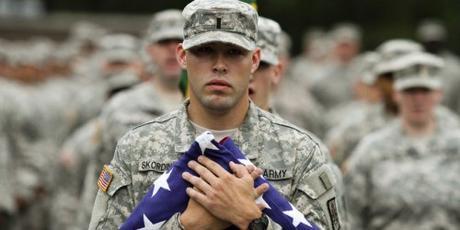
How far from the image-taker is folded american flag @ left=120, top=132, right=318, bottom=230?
7.23 meters

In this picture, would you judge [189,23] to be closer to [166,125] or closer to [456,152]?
[166,125]

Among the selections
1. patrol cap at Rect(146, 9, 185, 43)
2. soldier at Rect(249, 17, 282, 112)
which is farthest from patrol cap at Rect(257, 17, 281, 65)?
patrol cap at Rect(146, 9, 185, 43)

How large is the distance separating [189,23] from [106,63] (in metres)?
10.4

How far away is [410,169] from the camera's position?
488 inches

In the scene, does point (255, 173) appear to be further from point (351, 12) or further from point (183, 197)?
point (351, 12)

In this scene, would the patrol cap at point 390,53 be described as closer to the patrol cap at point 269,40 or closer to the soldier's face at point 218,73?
the patrol cap at point 269,40

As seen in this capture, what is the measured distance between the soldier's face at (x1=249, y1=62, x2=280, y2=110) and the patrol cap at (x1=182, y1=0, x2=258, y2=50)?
2.05m

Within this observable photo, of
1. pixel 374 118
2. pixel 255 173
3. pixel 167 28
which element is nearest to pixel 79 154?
pixel 374 118

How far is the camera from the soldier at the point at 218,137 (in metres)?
Answer: 7.25

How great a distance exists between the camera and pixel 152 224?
7.26 m

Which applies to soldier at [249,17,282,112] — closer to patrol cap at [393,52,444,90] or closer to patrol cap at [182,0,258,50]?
patrol cap at [182,0,258,50]

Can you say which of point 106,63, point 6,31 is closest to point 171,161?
point 106,63

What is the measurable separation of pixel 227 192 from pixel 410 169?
5.42m

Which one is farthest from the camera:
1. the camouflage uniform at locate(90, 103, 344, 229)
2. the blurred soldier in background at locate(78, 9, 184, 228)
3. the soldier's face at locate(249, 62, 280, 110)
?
the blurred soldier in background at locate(78, 9, 184, 228)
